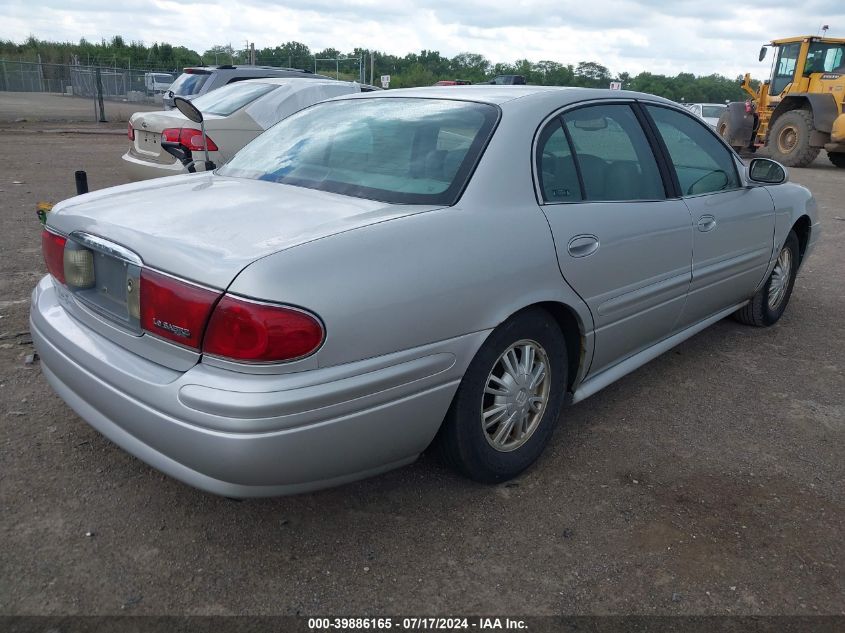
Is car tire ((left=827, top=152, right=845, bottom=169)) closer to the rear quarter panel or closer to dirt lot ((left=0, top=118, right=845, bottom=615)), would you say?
the rear quarter panel

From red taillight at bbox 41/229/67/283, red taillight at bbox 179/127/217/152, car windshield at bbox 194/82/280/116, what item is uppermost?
car windshield at bbox 194/82/280/116

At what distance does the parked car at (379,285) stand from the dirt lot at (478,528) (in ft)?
0.95

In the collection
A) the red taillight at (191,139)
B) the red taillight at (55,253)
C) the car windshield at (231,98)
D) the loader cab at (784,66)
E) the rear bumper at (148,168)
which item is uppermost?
the loader cab at (784,66)

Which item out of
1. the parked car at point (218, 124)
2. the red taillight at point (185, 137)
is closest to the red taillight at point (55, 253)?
the parked car at point (218, 124)

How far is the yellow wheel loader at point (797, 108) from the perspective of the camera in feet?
51.2

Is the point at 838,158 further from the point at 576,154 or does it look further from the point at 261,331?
the point at 261,331

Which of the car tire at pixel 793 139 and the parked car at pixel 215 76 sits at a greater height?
the parked car at pixel 215 76

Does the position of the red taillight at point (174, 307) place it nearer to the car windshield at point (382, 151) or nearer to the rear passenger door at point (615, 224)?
the car windshield at point (382, 151)

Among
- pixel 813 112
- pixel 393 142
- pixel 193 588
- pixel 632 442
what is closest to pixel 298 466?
pixel 193 588

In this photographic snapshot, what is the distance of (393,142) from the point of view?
2.90 meters

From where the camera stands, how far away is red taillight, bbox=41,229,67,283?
2625 mm

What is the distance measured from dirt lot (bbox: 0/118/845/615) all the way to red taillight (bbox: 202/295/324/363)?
77 cm

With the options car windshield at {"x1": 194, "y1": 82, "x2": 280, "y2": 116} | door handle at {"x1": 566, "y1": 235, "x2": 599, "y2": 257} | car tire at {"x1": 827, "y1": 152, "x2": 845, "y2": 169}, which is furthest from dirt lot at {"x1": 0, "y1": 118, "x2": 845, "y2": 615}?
car tire at {"x1": 827, "y1": 152, "x2": 845, "y2": 169}

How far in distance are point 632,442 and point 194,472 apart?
6.42 feet
